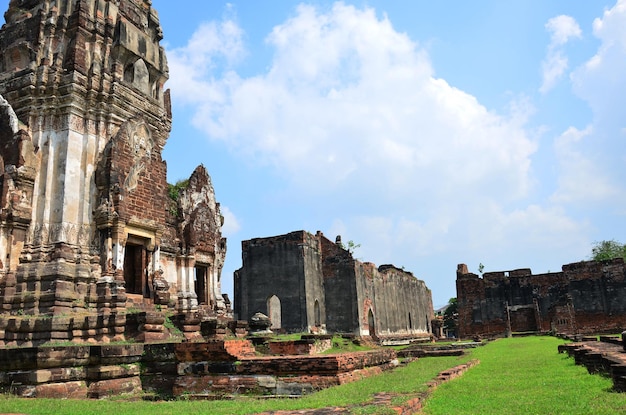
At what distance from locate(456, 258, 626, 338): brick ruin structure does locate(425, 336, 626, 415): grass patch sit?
26946 millimetres

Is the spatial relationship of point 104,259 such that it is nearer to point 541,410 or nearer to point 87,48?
point 87,48

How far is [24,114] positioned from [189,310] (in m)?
6.58

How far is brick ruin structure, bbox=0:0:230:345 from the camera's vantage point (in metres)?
11.8

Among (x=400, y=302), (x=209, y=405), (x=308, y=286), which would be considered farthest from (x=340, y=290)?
(x=209, y=405)

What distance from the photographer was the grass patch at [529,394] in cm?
556

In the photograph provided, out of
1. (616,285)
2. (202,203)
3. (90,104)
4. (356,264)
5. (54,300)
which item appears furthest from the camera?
(616,285)

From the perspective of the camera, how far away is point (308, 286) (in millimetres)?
29344

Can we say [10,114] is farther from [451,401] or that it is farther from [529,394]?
[529,394]

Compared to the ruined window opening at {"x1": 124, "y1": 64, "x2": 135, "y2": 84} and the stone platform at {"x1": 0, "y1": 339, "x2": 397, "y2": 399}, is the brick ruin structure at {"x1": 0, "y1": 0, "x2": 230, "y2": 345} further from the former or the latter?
the stone platform at {"x1": 0, "y1": 339, "x2": 397, "y2": 399}

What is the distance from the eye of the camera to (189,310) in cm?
1450

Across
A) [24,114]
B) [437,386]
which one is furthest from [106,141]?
[437,386]

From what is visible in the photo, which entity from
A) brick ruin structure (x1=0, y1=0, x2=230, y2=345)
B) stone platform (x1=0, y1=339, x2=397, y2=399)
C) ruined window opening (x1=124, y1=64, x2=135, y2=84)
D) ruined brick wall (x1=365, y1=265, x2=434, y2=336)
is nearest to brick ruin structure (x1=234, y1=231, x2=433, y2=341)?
ruined brick wall (x1=365, y1=265, x2=434, y2=336)

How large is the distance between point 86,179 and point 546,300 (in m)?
33.3

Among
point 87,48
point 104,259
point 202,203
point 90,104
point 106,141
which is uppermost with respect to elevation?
point 87,48
